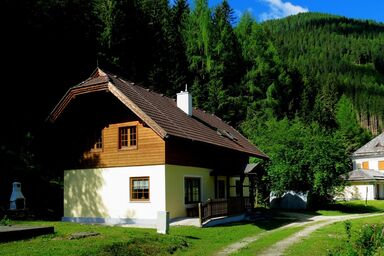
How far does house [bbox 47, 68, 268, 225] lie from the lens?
21250 mm

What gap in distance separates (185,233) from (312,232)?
223 inches

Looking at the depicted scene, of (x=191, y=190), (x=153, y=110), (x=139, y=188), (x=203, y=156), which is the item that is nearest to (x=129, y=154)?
(x=139, y=188)

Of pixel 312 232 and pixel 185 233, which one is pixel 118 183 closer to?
pixel 185 233

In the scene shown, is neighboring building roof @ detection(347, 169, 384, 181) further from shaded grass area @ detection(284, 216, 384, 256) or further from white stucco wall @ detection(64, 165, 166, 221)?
white stucco wall @ detection(64, 165, 166, 221)

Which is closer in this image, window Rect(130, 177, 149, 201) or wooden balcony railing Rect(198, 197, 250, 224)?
wooden balcony railing Rect(198, 197, 250, 224)

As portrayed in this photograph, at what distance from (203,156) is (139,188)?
4.32 metres

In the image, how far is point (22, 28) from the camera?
31797 mm

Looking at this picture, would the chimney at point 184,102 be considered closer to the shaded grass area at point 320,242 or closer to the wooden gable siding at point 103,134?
the wooden gable siding at point 103,134

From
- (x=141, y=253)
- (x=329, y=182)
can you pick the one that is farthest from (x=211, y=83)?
(x=141, y=253)

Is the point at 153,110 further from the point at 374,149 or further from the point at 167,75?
the point at 374,149

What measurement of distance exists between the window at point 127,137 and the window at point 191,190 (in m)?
3.26

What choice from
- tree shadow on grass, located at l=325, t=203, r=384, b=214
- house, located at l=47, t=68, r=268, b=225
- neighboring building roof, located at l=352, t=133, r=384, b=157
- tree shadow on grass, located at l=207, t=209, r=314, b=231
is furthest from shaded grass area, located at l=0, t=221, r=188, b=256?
neighboring building roof, located at l=352, t=133, r=384, b=157

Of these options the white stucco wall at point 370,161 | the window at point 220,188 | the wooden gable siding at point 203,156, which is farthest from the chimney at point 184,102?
the white stucco wall at point 370,161

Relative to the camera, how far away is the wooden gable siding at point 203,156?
21625mm
